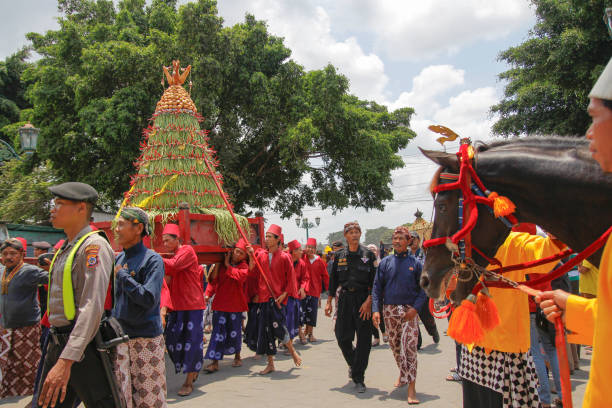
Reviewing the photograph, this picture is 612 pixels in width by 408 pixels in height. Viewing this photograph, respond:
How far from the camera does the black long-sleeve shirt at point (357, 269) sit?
664cm

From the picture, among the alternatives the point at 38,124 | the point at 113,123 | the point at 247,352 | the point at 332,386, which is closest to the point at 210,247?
the point at 332,386

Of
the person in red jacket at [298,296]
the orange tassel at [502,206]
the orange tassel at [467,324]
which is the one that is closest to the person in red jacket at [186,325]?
the person in red jacket at [298,296]

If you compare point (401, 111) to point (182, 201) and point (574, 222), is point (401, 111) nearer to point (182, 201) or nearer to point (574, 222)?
point (182, 201)

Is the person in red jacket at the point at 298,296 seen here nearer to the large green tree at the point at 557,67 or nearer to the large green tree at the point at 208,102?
the large green tree at the point at 208,102

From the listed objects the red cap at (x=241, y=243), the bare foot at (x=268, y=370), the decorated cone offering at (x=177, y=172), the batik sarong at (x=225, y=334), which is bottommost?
the bare foot at (x=268, y=370)

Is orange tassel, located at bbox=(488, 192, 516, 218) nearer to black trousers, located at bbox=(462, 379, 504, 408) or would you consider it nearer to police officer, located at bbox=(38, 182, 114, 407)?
black trousers, located at bbox=(462, 379, 504, 408)

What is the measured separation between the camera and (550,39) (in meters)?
16.8

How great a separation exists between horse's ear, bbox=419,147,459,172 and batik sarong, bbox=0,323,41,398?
6486 mm

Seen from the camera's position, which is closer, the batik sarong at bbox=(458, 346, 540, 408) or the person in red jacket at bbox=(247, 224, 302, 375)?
the batik sarong at bbox=(458, 346, 540, 408)

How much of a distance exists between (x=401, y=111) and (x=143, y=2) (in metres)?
13.0

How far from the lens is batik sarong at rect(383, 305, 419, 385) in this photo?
5898 millimetres

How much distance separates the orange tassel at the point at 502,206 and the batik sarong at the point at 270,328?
18.6 feet

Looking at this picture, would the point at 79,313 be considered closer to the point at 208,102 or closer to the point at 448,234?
the point at 448,234

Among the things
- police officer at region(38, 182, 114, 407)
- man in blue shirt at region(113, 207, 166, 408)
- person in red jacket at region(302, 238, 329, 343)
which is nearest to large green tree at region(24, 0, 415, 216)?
person in red jacket at region(302, 238, 329, 343)
